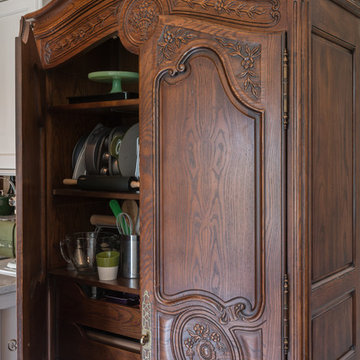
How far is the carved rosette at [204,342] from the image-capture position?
1390 millimetres

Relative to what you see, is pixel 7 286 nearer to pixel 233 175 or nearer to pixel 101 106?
pixel 101 106

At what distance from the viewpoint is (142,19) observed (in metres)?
1.54

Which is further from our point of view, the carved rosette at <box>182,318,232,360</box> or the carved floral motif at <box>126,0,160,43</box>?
the carved floral motif at <box>126,0,160,43</box>

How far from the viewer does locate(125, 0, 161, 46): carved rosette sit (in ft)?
4.98

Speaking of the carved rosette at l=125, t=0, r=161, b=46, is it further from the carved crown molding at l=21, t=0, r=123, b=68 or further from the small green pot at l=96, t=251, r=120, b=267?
the small green pot at l=96, t=251, r=120, b=267

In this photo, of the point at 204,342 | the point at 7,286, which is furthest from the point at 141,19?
the point at 7,286

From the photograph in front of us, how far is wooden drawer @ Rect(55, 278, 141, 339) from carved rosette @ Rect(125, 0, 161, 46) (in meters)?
0.93

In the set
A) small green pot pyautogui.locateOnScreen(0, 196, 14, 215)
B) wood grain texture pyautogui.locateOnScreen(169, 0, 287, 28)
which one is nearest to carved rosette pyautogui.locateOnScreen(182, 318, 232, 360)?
wood grain texture pyautogui.locateOnScreen(169, 0, 287, 28)

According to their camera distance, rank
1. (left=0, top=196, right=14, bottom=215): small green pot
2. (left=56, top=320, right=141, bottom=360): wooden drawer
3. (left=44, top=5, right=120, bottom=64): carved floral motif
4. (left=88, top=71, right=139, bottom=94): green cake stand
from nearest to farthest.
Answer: (left=44, top=5, right=120, bottom=64): carved floral motif → (left=56, top=320, right=141, bottom=360): wooden drawer → (left=88, top=71, right=139, bottom=94): green cake stand → (left=0, top=196, right=14, bottom=215): small green pot

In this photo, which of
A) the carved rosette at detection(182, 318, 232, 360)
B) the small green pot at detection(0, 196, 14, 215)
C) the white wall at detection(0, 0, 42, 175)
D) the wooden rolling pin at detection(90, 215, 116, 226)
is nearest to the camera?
the carved rosette at detection(182, 318, 232, 360)

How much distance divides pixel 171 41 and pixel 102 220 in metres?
0.88

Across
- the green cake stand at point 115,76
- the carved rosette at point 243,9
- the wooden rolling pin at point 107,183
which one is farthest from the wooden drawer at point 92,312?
the carved rosette at point 243,9

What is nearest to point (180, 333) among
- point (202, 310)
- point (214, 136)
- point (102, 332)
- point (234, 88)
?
point (202, 310)

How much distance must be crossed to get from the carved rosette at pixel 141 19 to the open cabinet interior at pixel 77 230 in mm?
214
